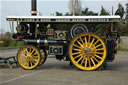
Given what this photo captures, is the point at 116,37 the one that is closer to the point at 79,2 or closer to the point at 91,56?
the point at 91,56

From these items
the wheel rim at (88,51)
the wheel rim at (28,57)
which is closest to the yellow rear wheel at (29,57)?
the wheel rim at (28,57)

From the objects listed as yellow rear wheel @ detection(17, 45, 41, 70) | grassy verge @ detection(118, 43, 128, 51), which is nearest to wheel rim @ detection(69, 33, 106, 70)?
yellow rear wheel @ detection(17, 45, 41, 70)

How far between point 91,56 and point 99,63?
0.48 metres

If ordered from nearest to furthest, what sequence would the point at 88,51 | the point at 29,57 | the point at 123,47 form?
the point at 88,51
the point at 29,57
the point at 123,47

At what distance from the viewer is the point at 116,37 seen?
9.77m

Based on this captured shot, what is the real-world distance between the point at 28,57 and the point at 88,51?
2838 mm

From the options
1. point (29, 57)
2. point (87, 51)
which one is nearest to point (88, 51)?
point (87, 51)

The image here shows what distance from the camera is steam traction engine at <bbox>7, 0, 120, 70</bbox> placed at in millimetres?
9305

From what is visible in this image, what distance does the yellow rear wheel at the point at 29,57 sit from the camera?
966 cm

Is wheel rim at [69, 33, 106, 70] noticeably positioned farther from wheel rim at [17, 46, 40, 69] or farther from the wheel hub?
wheel rim at [17, 46, 40, 69]

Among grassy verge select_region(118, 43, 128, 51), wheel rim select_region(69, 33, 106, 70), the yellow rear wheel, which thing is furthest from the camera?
grassy verge select_region(118, 43, 128, 51)

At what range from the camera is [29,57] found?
9695mm

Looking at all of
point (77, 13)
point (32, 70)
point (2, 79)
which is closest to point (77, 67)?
point (32, 70)

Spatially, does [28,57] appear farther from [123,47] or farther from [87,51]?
[123,47]
